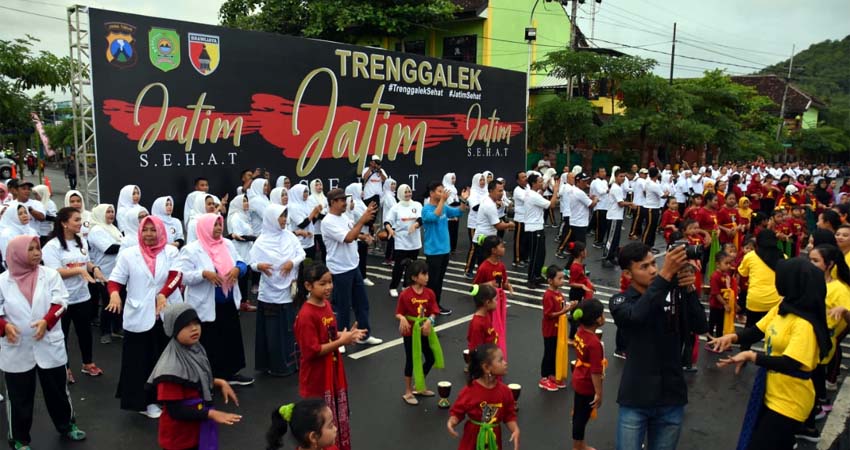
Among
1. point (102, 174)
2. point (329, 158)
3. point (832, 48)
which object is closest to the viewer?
point (102, 174)

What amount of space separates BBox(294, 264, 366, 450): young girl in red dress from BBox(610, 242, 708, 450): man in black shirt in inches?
67.6

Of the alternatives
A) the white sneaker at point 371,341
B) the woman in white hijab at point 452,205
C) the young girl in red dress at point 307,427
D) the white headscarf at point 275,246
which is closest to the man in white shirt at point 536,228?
the woman in white hijab at point 452,205

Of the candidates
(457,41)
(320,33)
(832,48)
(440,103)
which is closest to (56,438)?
(440,103)

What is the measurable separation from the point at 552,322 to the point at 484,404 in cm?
234

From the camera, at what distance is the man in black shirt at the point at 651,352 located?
3.47 metres

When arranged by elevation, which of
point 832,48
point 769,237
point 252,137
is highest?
point 832,48

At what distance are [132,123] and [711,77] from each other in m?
29.4

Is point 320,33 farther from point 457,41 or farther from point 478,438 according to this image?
point 478,438

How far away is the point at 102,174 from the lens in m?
10.1

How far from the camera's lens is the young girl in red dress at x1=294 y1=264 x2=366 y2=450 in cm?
422

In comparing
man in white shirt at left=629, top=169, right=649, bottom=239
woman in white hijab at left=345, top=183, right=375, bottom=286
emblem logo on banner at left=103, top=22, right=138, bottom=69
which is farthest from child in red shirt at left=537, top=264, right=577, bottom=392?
man in white shirt at left=629, top=169, right=649, bottom=239

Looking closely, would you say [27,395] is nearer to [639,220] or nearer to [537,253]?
[537,253]

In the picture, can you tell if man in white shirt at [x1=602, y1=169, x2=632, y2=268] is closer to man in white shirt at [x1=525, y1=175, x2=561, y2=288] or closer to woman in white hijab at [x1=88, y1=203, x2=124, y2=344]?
man in white shirt at [x1=525, y1=175, x2=561, y2=288]

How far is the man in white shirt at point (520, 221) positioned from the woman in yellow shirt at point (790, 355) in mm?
6738
